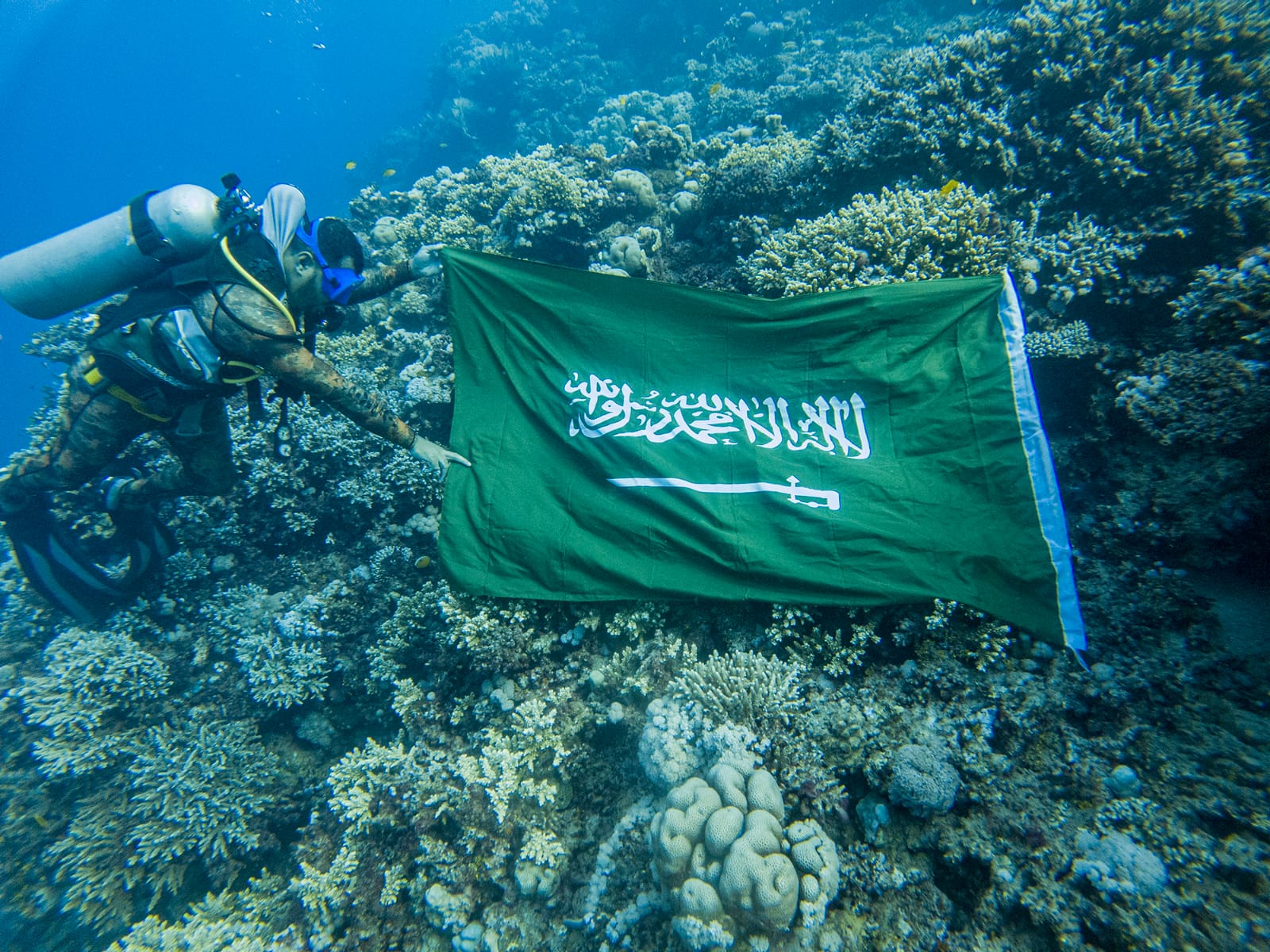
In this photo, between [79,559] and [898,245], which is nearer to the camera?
[898,245]

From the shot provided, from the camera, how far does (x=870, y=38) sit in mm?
15742

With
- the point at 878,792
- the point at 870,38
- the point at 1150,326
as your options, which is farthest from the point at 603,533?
the point at 870,38

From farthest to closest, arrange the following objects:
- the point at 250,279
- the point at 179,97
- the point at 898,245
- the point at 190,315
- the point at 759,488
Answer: the point at 179,97
the point at 898,245
the point at 190,315
the point at 759,488
the point at 250,279

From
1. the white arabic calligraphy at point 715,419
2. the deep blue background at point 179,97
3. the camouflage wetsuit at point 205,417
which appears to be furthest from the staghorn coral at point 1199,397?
the deep blue background at point 179,97

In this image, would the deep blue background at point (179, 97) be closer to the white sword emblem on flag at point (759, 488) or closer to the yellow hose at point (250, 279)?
the yellow hose at point (250, 279)

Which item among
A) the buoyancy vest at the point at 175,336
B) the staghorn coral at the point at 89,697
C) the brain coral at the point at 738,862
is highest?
the buoyancy vest at the point at 175,336

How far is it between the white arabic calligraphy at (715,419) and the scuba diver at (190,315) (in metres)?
1.05

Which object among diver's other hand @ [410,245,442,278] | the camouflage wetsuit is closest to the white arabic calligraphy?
the camouflage wetsuit

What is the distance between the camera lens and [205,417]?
450 centimetres

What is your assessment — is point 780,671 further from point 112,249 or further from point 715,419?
point 112,249

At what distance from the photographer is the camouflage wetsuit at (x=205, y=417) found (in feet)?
11.6

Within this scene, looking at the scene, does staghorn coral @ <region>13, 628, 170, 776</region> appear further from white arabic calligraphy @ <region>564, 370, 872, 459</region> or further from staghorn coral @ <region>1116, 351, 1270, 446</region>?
staghorn coral @ <region>1116, 351, 1270, 446</region>

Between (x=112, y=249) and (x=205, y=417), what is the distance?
1352 mm

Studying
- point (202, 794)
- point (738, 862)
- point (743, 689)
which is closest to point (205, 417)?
point (202, 794)
